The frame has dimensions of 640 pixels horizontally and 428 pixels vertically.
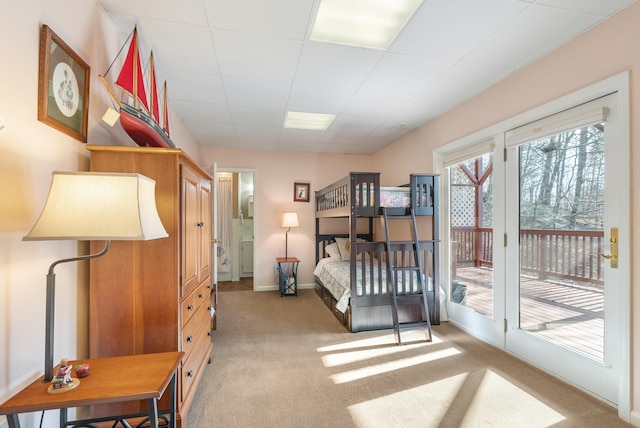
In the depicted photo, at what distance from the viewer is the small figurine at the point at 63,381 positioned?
1.01 meters

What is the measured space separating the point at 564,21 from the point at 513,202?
1.38m

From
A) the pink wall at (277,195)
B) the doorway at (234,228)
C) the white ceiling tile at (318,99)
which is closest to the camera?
the white ceiling tile at (318,99)

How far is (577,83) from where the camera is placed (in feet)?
6.62

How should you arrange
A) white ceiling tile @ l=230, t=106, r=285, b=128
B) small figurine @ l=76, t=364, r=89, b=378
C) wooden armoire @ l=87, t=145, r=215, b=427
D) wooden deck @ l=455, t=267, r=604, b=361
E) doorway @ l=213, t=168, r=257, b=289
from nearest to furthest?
small figurine @ l=76, t=364, r=89, b=378 → wooden armoire @ l=87, t=145, r=215, b=427 → wooden deck @ l=455, t=267, r=604, b=361 → white ceiling tile @ l=230, t=106, r=285, b=128 → doorway @ l=213, t=168, r=257, b=289

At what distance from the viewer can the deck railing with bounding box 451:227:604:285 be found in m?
2.00

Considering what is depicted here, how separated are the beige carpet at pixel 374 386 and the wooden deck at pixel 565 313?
0.32m

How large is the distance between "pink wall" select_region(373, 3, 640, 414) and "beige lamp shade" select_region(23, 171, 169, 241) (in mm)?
2675

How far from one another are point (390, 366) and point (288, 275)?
2.82 m

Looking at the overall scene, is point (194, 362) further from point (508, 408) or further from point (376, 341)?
point (508, 408)

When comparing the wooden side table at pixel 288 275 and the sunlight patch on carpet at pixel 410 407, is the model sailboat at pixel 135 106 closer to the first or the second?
the sunlight patch on carpet at pixel 410 407

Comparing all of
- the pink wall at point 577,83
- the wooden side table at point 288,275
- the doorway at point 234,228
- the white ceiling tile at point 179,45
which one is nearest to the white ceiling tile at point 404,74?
the pink wall at point 577,83

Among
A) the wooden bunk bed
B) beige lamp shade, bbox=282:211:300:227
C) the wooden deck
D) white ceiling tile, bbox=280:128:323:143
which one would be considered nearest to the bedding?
the wooden bunk bed

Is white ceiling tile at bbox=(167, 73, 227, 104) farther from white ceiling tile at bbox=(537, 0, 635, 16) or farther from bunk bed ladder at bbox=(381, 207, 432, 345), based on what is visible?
white ceiling tile at bbox=(537, 0, 635, 16)

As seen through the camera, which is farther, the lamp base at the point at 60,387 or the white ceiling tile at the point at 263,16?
the white ceiling tile at the point at 263,16
